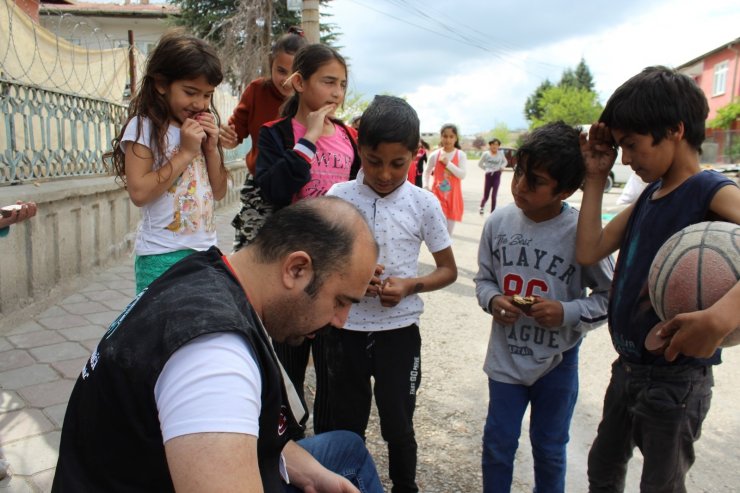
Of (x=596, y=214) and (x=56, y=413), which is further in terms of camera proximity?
(x=56, y=413)

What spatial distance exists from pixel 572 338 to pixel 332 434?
3.47ft

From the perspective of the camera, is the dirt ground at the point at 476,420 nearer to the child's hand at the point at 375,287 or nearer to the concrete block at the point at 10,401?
the child's hand at the point at 375,287

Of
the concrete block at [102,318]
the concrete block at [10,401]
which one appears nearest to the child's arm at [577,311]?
the concrete block at [10,401]

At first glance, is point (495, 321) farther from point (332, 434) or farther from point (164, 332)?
point (164, 332)

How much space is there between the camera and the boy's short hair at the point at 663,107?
6.32 ft

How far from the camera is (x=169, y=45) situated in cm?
254

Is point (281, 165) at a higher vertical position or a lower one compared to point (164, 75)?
lower

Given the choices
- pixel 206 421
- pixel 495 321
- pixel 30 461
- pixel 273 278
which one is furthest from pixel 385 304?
pixel 30 461

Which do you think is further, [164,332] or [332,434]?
[332,434]

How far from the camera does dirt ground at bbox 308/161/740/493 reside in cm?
283

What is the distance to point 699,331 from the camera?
1.63 m

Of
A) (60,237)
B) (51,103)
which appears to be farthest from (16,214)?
(51,103)

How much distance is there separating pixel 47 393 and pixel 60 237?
210 centimetres

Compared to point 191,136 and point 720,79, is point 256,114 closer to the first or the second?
point 191,136
